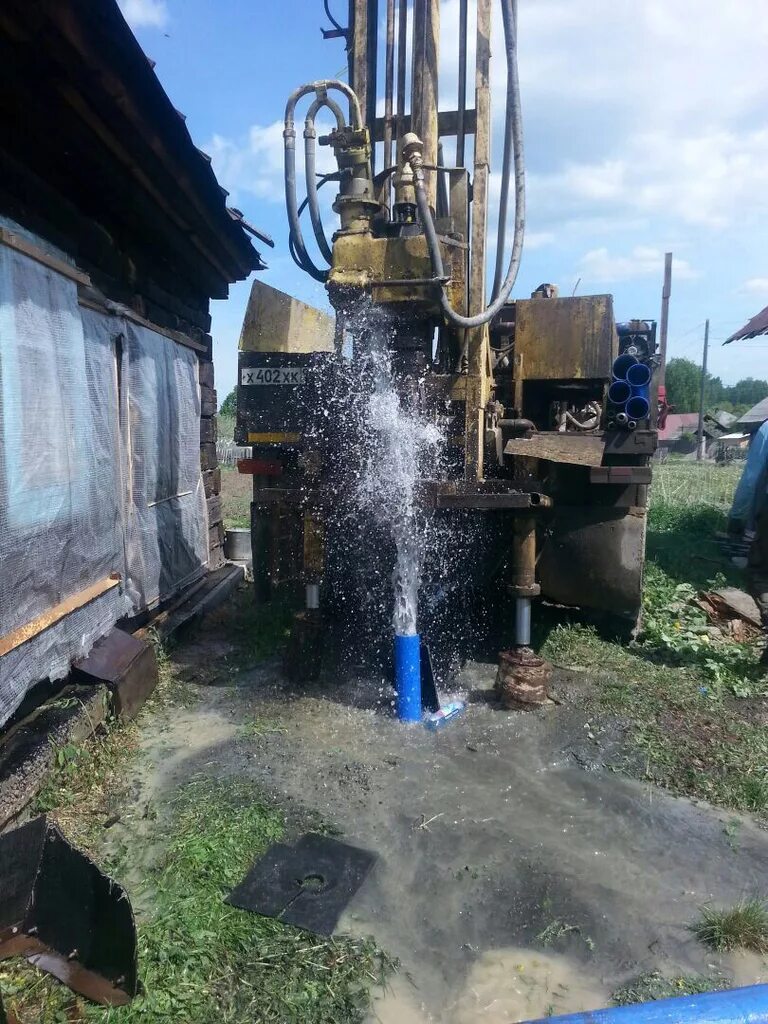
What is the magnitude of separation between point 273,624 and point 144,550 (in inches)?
45.9

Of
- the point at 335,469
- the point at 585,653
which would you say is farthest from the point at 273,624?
the point at 585,653

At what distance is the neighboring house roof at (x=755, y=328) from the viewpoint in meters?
11.4

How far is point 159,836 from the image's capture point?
Result: 113 inches

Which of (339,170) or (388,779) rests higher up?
(339,170)

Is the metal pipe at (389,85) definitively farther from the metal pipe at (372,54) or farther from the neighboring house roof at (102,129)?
the neighboring house roof at (102,129)

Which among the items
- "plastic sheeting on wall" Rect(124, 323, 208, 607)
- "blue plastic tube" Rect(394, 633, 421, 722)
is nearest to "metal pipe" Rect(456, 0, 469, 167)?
"plastic sheeting on wall" Rect(124, 323, 208, 607)

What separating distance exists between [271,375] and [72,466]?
1.82m

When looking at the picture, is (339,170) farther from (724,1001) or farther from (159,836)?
(724,1001)

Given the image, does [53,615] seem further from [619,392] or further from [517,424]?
A: [619,392]

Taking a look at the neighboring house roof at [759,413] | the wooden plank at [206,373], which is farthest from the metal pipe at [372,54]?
the neighboring house roof at [759,413]

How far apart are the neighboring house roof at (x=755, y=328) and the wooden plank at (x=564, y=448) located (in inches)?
340

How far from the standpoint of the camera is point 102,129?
382 centimetres

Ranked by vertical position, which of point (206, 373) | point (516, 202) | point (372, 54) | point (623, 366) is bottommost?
point (623, 366)

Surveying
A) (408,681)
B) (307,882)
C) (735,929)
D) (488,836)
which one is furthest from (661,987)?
(408,681)
